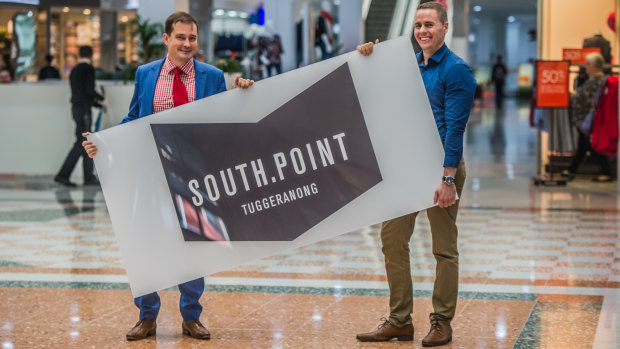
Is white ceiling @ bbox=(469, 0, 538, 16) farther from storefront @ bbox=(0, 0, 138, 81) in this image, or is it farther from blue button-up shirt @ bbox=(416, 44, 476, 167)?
blue button-up shirt @ bbox=(416, 44, 476, 167)

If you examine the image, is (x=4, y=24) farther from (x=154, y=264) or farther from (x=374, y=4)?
(x=154, y=264)

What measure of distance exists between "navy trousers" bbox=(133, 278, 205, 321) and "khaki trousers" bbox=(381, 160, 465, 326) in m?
0.89

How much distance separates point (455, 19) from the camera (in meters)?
16.1

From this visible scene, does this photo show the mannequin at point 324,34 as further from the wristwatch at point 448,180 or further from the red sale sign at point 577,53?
the wristwatch at point 448,180

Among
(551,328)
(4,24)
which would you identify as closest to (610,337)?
(551,328)

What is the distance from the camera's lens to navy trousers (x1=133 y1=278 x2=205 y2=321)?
453cm

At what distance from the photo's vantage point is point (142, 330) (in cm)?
450

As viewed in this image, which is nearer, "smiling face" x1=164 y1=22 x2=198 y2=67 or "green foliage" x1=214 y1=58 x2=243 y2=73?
"smiling face" x1=164 y1=22 x2=198 y2=67

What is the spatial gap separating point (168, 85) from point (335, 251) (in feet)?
10.3

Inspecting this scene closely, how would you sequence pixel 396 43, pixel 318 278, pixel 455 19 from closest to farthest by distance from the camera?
pixel 396 43, pixel 318 278, pixel 455 19

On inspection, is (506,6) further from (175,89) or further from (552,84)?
(175,89)

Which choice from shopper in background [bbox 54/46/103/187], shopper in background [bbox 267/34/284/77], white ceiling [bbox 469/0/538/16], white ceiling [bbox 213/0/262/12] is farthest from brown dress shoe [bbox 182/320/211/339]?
white ceiling [bbox 469/0/538/16]

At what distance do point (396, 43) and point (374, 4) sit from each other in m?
21.4

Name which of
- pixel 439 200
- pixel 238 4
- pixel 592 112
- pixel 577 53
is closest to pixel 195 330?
pixel 439 200
